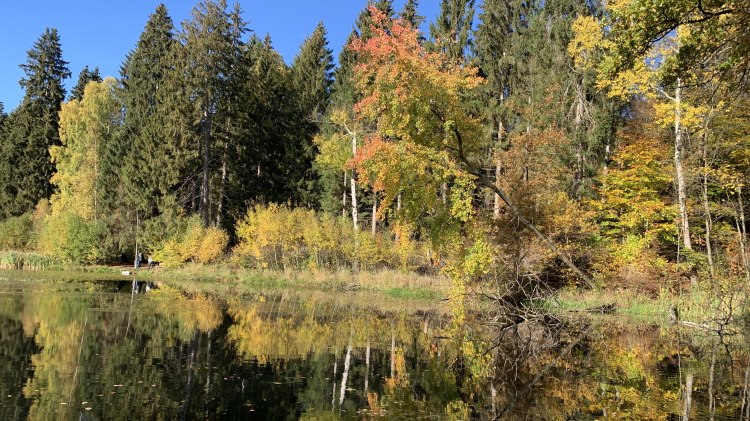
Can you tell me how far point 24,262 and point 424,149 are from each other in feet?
96.5

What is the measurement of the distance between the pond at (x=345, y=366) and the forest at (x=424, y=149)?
307 centimetres

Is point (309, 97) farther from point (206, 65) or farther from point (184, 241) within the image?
point (184, 241)

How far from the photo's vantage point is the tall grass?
108 ft

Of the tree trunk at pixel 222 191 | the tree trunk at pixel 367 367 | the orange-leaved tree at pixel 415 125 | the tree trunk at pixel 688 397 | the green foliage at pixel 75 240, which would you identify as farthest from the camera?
the tree trunk at pixel 222 191

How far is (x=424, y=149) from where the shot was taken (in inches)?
675

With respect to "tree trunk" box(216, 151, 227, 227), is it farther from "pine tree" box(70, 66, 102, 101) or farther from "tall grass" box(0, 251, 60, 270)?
"pine tree" box(70, 66, 102, 101)

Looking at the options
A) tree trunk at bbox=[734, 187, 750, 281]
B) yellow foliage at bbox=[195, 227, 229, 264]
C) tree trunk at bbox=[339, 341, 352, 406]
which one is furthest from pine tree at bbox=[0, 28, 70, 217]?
tree trunk at bbox=[734, 187, 750, 281]

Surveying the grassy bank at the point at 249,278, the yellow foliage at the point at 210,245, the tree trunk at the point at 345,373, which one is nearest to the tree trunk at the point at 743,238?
the tree trunk at the point at 345,373

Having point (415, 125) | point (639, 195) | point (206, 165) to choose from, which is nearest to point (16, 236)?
point (206, 165)

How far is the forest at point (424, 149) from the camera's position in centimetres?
1703

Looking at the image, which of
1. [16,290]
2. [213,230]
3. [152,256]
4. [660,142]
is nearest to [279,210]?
[213,230]

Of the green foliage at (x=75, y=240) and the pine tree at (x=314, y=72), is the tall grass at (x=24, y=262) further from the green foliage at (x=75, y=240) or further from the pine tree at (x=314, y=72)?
the pine tree at (x=314, y=72)

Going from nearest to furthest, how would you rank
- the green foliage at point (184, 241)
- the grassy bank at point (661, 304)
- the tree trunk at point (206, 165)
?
the grassy bank at point (661, 304) < the green foliage at point (184, 241) < the tree trunk at point (206, 165)

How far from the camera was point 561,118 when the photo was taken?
89.8 feet
